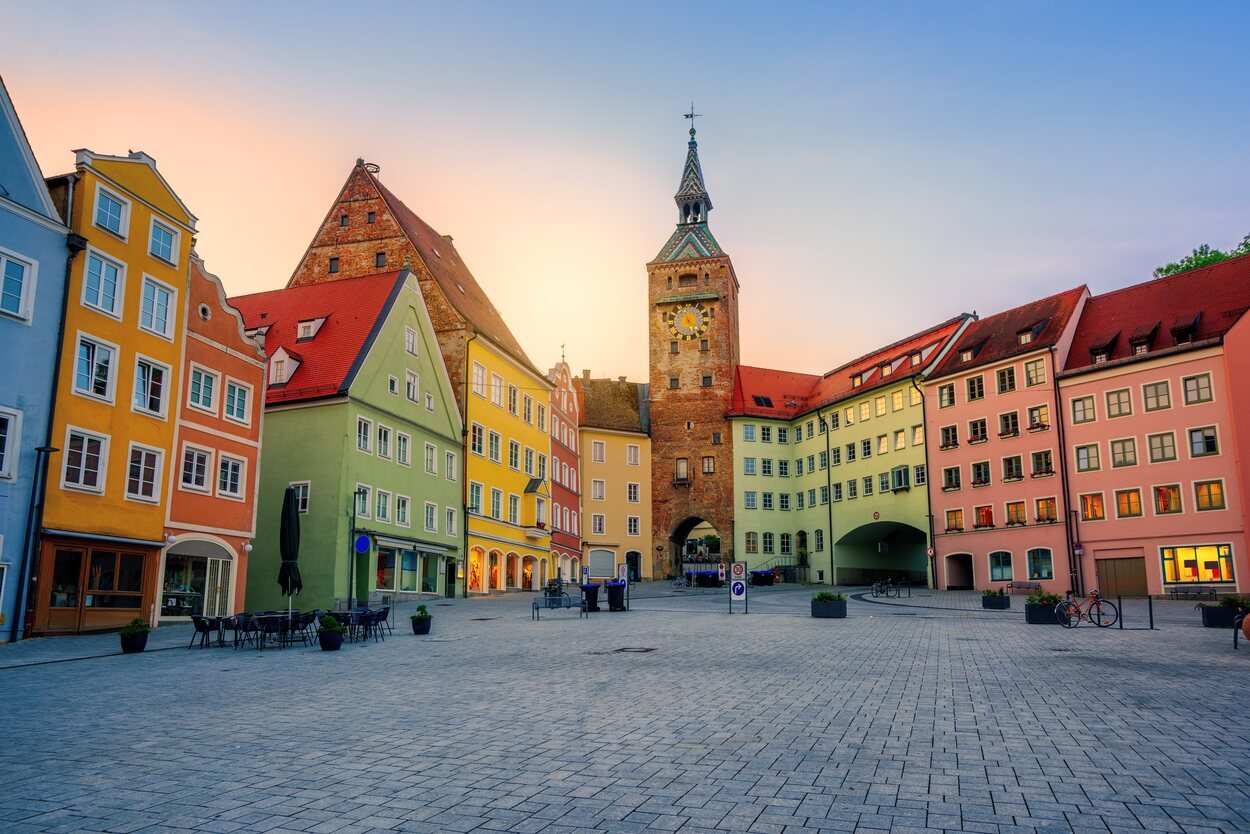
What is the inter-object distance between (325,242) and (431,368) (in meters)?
13.6

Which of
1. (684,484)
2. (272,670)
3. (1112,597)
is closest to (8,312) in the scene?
(272,670)

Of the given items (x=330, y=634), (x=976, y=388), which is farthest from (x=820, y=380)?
(x=330, y=634)

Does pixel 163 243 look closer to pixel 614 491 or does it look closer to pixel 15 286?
pixel 15 286

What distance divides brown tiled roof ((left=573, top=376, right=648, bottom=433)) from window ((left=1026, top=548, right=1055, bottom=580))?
32854 mm

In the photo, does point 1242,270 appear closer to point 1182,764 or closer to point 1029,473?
point 1029,473

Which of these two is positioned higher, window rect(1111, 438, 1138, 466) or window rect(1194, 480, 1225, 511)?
window rect(1111, 438, 1138, 466)

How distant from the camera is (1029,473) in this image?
2000 inches

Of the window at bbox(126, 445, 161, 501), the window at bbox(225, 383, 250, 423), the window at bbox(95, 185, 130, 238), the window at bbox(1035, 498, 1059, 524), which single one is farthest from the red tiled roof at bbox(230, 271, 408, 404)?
the window at bbox(1035, 498, 1059, 524)

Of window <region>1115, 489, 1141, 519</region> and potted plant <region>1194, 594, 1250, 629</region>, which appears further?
window <region>1115, 489, 1141, 519</region>

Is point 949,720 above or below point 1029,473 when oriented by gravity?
below

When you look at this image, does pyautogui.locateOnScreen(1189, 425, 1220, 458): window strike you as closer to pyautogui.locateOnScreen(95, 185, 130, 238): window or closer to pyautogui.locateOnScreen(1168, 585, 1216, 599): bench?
pyautogui.locateOnScreen(1168, 585, 1216, 599): bench

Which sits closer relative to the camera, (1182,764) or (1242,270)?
(1182,764)

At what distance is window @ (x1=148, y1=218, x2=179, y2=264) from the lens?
27.8 m

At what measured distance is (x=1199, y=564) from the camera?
139 feet
